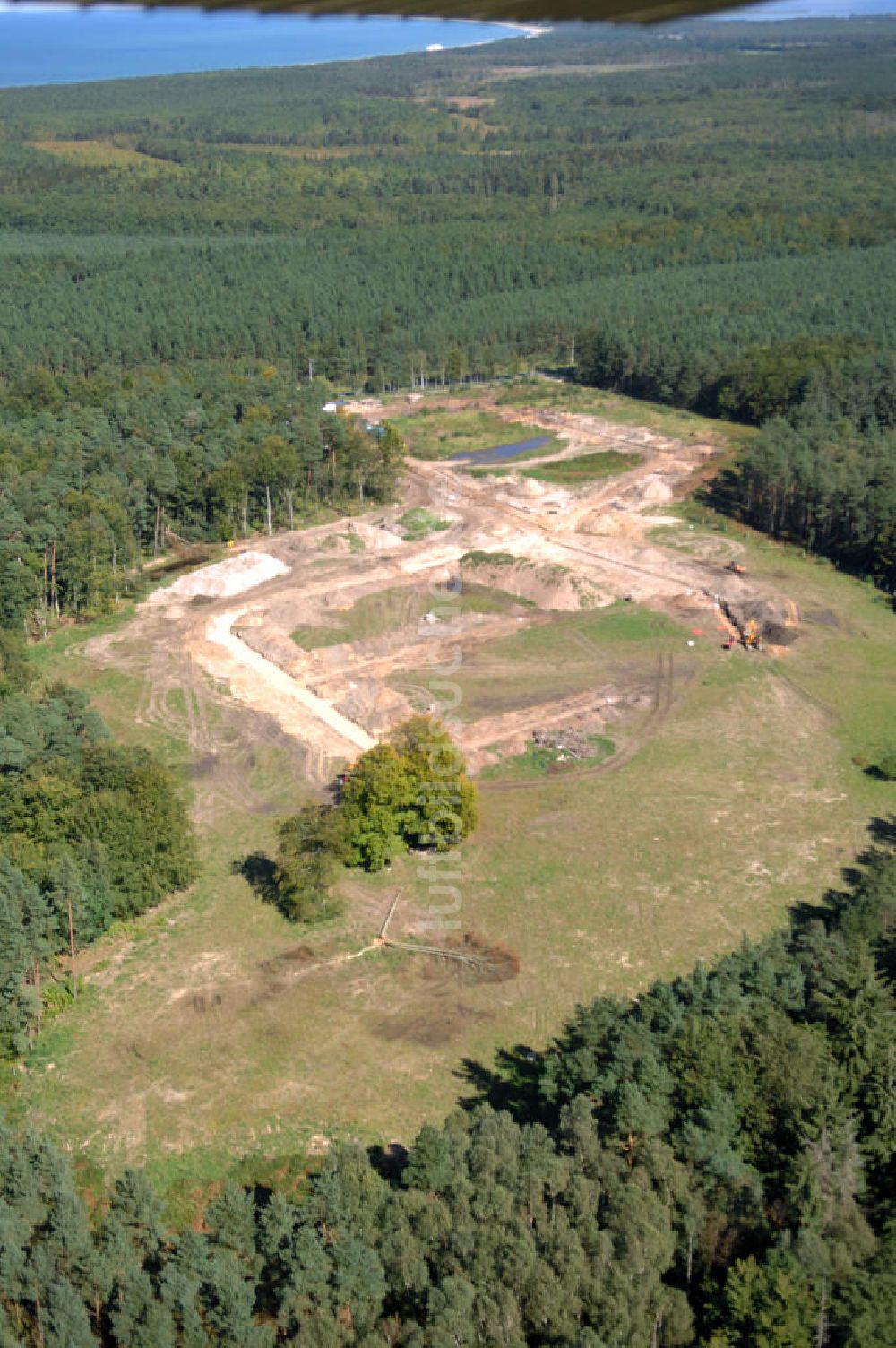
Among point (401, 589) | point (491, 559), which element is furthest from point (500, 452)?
point (401, 589)

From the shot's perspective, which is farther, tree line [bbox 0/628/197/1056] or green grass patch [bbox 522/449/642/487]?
green grass patch [bbox 522/449/642/487]

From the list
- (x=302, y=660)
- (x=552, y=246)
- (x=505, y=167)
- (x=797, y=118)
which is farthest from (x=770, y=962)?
(x=797, y=118)

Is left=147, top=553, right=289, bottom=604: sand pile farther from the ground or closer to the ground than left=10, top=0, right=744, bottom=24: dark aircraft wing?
closer to the ground

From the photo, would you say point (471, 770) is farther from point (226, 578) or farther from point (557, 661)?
point (226, 578)

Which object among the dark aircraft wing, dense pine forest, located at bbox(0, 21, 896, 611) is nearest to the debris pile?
dense pine forest, located at bbox(0, 21, 896, 611)

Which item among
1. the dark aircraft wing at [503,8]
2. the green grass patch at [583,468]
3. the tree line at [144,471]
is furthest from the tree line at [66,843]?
the green grass patch at [583,468]

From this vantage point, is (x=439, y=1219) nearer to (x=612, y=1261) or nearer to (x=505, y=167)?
(x=612, y=1261)

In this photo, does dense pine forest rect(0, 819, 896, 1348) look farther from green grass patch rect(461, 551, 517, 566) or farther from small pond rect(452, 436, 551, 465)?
small pond rect(452, 436, 551, 465)
